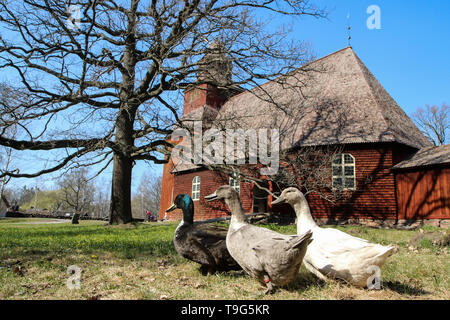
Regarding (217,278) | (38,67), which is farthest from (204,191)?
(217,278)

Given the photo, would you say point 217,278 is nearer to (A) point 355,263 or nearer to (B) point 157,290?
(B) point 157,290

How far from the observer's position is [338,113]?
60.8ft

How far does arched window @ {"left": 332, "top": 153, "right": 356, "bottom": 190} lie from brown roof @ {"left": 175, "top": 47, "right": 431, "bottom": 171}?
44.6 inches

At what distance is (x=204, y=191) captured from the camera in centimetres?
2431

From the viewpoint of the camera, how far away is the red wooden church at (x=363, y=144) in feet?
52.2

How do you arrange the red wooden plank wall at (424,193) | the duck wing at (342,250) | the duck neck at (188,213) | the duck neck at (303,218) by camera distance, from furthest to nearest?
the red wooden plank wall at (424,193)
the duck neck at (188,213)
the duck neck at (303,218)
the duck wing at (342,250)

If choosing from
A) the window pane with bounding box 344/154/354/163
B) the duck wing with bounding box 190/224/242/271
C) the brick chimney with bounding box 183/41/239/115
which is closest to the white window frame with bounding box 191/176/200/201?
the brick chimney with bounding box 183/41/239/115

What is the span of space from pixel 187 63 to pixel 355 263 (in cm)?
1258

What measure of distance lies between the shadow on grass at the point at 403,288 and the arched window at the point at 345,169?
1359 centimetres

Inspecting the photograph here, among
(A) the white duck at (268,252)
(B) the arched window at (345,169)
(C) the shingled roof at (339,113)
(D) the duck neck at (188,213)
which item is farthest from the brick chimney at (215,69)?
(A) the white duck at (268,252)

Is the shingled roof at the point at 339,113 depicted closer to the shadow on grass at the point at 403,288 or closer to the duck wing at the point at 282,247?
the shadow on grass at the point at 403,288

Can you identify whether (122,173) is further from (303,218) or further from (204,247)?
(303,218)

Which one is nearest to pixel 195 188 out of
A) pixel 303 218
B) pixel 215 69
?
pixel 215 69
